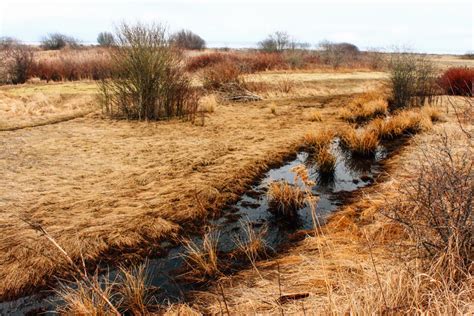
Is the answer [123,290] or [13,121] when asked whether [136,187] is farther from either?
[13,121]

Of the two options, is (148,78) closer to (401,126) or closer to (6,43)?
(401,126)

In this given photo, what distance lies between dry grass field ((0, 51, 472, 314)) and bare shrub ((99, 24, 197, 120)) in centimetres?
63

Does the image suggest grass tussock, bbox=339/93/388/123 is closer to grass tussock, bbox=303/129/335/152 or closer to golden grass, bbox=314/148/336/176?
grass tussock, bbox=303/129/335/152

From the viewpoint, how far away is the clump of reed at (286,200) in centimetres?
520

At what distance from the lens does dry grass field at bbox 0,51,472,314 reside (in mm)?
3311

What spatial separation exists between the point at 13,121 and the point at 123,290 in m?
9.39

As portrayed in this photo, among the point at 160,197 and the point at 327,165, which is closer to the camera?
the point at 160,197

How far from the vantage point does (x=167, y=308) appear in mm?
3047

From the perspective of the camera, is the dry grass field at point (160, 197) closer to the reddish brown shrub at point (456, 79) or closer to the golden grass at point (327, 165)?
the golden grass at point (327, 165)

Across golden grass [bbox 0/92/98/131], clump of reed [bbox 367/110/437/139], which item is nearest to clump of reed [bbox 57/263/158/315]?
clump of reed [bbox 367/110/437/139]

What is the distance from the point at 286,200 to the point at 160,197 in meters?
1.96

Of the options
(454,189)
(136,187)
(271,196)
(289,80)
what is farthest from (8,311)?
(289,80)

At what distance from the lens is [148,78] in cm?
1044

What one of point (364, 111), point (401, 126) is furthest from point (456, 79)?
point (401, 126)
